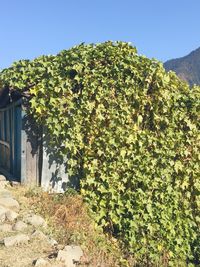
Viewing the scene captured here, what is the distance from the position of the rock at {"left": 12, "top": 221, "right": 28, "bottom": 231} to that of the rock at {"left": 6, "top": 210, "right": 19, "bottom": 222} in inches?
14.1

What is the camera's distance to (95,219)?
9570mm

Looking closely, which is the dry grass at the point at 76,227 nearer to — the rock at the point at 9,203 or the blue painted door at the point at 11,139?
the rock at the point at 9,203

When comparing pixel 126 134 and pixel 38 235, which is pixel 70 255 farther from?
pixel 126 134

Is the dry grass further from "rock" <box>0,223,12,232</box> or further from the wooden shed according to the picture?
"rock" <box>0,223,12,232</box>

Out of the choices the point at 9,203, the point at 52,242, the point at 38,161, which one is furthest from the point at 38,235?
the point at 38,161

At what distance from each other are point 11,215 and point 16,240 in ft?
3.83

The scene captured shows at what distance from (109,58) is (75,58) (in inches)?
32.9

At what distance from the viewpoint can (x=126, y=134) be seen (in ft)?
32.4

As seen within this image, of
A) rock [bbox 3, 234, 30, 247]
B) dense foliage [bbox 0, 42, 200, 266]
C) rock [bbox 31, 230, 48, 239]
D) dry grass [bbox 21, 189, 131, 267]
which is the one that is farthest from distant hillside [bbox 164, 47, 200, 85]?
rock [bbox 3, 234, 30, 247]

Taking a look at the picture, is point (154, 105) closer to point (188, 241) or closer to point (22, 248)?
point (188, 241)

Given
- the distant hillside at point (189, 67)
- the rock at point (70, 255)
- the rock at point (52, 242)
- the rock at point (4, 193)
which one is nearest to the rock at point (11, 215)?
the rock at point (4, 193)

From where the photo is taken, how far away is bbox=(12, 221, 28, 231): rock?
7871mm

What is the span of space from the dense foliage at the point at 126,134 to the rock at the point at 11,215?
196 cm

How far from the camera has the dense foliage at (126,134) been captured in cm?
978
